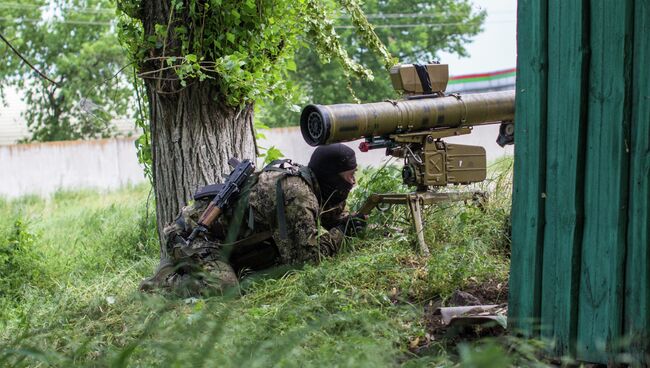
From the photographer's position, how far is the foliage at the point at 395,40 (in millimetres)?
33719

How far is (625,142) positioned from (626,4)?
0.56m

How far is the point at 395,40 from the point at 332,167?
29622 millimetres

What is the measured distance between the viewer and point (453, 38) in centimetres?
3591

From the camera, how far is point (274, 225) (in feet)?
21.2

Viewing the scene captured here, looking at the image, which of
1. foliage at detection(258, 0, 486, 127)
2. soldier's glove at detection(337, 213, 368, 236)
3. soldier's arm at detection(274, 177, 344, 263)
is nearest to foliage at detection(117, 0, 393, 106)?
soldier's arm at detection(274, 177, 344, 263)

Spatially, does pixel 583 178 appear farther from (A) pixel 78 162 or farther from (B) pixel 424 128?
(A) pixel 78 162

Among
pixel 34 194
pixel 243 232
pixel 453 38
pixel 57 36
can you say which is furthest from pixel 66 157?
pixel 453 38

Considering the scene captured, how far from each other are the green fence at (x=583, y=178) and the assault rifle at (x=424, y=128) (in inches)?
77.8

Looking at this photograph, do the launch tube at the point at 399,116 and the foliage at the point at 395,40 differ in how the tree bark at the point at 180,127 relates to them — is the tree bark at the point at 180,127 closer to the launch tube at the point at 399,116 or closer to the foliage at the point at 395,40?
the launch tube at the point at 399,116

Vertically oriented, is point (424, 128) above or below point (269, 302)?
above

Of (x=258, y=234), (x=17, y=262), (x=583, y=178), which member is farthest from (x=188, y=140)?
(x=583, y=178)

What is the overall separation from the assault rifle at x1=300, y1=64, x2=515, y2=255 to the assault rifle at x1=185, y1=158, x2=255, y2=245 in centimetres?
79

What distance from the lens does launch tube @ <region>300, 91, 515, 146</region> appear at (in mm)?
5750

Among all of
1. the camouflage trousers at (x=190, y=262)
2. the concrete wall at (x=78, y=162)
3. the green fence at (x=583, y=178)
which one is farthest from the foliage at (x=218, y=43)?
the concrete wall at (x=78, y=162)
